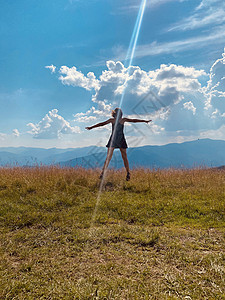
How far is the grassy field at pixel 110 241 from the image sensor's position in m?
2.78

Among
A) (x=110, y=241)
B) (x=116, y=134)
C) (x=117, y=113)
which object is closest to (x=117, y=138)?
(x=116, y=134)

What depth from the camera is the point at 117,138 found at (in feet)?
30.1

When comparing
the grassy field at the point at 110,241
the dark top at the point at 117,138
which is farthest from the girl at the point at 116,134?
the grassy field at the point at 110,241

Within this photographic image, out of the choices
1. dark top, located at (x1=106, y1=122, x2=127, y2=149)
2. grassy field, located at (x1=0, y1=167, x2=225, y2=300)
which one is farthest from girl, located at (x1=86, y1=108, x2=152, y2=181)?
grassy field, located at (x1=0, y1=167, x2=225, y2=300)

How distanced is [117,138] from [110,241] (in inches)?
218

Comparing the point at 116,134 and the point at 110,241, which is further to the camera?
the point at 116,134

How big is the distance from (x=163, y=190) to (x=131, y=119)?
3238 millimetres

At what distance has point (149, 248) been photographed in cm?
385

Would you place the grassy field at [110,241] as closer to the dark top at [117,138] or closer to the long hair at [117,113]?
the dark top at [117,138]

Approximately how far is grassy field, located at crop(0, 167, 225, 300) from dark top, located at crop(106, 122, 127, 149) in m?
1.79

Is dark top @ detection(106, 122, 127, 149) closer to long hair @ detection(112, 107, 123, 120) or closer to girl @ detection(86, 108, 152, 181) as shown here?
girl @ detection(86, 108, 152, 181)

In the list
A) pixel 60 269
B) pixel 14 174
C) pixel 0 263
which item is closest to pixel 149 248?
pixel 60 269

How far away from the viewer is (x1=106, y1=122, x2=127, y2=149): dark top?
30.1 feet

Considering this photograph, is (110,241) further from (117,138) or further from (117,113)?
(117,113)
